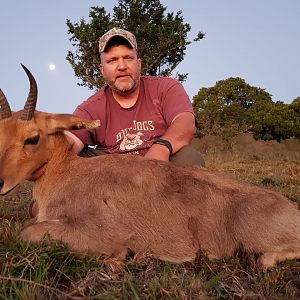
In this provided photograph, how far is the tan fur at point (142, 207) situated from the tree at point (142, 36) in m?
16.4

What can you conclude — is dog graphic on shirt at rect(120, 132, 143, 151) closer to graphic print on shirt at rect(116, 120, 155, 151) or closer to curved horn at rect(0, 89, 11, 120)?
graphic print on shirt at rect(116, 120, 155, 151)

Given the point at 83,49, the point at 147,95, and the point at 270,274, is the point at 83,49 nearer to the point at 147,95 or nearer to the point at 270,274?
the point at 147,95

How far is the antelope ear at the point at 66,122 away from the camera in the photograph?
4.01 m

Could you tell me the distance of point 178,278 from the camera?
111 inches

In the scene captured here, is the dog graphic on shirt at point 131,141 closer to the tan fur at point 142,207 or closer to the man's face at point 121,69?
the man's face at point 121,69

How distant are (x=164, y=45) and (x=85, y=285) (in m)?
18.5

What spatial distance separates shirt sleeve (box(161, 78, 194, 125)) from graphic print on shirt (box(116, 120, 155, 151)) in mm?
254

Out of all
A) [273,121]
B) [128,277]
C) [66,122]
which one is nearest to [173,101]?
[66,122]

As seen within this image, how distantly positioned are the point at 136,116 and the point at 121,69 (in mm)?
609

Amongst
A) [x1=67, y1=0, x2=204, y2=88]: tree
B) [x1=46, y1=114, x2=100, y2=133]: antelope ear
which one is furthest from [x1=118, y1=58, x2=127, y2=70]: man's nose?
[x1=67, y1=0, x2=204, y2=88]: tree

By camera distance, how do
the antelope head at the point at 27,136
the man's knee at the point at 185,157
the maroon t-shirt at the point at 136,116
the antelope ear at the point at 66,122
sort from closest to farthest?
the antelope head at the point at 27,136, the antelope ear at the point at 66,122, the man's knee at the point at 185,157, the maroon t-shirt at the point at 136,116

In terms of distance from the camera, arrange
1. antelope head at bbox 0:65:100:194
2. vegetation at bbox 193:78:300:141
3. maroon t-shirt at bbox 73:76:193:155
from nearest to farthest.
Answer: antelope head at bbox 0:65:100:194, maroon t-shirt at bbox 73:76:193:155, vegetation at bbox 193:78:300:141

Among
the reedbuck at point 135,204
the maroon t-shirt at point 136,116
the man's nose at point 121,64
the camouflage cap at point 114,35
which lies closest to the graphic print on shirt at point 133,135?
the maroon t-shirt at point 136,116

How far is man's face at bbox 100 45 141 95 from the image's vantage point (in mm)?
5539
